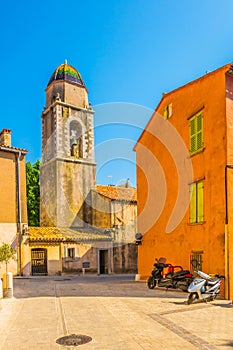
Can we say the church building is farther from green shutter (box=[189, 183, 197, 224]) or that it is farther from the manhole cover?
the manhole cover

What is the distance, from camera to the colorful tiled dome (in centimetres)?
3144

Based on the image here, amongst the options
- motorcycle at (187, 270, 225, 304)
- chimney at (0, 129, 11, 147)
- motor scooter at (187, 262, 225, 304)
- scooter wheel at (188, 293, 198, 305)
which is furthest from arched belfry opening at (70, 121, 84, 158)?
scooter wheel at (188, 293, 198, 305)

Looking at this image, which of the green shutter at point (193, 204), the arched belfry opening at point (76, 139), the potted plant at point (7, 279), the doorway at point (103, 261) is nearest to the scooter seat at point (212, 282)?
the green shutter at point (193, 204)

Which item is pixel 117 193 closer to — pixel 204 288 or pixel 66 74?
pixel 66 74

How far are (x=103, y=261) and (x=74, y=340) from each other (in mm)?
20129

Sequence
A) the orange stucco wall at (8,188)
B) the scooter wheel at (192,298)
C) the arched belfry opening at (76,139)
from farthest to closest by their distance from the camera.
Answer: the arched belfry opening at (76,139)
the orange stucco wall at (8,188)
the scooter wheel at (192,298)

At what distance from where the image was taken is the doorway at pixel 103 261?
26223 mm

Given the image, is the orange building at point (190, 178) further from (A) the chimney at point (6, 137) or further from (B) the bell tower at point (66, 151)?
(B) the bell tower at point (66, 151)

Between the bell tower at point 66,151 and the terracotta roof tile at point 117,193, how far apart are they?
1.10m

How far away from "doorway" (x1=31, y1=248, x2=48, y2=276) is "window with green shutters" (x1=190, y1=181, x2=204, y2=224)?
42.5ft

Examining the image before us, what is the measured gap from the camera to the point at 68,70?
31938 mm

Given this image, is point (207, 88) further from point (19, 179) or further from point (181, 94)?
point (19, 179)

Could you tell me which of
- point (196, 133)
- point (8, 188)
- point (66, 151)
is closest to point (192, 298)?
point (196, 133)

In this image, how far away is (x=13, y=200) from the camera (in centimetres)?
2094
